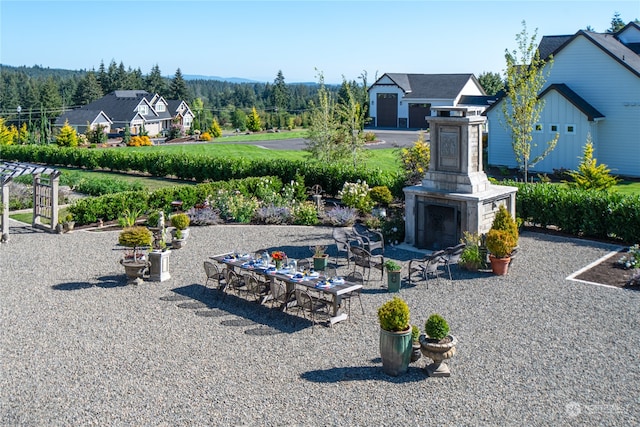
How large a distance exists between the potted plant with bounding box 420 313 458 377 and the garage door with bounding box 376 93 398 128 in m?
61.2

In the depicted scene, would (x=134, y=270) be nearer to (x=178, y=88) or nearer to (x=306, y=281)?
(x=306, y=281)

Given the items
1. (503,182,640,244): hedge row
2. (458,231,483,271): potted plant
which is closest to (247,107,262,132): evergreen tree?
(503,182,640,244): hedge row

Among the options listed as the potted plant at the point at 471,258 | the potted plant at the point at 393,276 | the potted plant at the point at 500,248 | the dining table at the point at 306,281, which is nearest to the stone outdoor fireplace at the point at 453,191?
the potted plant at the point at 471,258

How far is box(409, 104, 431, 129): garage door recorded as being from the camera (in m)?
68.0

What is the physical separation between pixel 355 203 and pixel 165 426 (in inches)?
597

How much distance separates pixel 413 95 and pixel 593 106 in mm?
36387

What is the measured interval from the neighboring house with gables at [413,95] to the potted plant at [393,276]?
5317 cm

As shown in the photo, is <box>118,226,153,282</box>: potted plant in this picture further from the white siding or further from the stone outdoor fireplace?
the white siding

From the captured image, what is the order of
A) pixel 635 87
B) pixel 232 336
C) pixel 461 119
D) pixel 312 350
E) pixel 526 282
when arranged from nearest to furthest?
1. pixel 312 350
2. pixel 232 336
3. pixel 526 282
4. pixel 461 119
5. pixel 635 87

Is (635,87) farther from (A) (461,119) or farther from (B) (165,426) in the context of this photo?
(B) (165,426)

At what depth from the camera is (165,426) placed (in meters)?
9.25

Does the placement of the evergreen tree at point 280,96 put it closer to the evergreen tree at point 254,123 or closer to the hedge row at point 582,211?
the evergreen tree at point 254,123

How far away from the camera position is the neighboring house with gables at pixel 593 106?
106ft

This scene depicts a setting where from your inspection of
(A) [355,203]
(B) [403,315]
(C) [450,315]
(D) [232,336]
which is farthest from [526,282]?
(A) [355,203]
